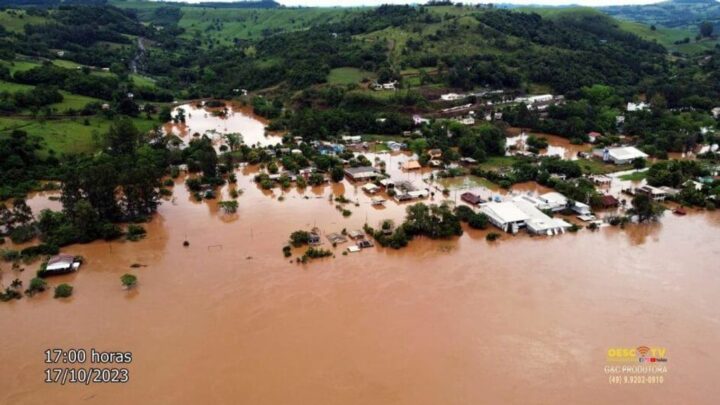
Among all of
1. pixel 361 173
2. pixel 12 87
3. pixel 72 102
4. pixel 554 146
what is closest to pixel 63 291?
pixel 361 173

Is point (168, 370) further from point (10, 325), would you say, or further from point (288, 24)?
point (288, 24)

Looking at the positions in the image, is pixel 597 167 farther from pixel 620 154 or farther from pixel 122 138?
pixel 122 138

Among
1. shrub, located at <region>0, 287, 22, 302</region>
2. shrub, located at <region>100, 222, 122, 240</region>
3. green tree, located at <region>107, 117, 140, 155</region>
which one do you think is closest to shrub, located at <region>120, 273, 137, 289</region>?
shrub, located at <region>0, 287, 22, 302</region>

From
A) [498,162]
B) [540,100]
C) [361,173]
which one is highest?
[540,100]

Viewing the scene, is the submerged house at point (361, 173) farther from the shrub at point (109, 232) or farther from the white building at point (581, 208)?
the shrub at point (109, 232)

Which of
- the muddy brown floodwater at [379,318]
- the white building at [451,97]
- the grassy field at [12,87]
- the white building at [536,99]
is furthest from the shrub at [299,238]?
the white building at [536,99]

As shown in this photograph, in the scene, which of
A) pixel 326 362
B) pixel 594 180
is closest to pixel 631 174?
pixel 594 180

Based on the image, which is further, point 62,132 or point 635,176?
point 62,132
